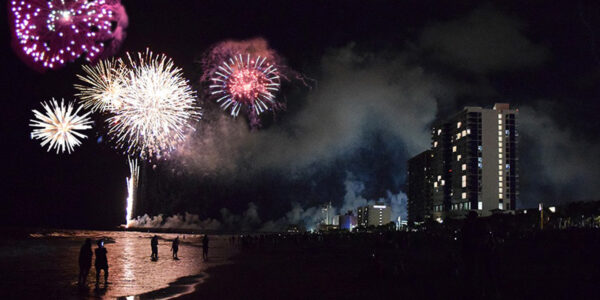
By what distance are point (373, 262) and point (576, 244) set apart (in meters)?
19.6

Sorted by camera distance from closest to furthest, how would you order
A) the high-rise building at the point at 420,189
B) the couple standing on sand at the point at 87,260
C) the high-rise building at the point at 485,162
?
the couple standing on sand at the point at 87,260
the high-rise building at the point at 485,162
the high-rise building at the point at 420,189

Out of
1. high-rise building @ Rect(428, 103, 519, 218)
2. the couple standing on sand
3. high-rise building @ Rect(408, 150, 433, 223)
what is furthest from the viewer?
high-rise building @ Rect(408, 150, 433, 223)

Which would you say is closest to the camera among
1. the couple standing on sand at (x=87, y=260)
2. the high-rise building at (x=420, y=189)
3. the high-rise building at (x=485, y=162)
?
the couple standing on sand at (x=87, y=260)

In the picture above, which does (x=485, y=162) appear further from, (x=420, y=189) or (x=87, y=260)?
(x=87, y=260)

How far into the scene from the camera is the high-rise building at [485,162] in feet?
417

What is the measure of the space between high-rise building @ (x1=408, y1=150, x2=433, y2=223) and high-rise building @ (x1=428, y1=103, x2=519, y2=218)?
30156 mm

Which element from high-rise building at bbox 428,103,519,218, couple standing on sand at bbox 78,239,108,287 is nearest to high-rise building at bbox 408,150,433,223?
high-rise building at bbox 428,103,519,218

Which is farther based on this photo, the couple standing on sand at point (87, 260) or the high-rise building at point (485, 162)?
the high-rise building at point (485, 162)

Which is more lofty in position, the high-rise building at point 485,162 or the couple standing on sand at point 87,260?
the high-rise building at point 485,162

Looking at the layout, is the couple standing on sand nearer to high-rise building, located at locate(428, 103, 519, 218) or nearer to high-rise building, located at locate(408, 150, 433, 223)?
high-rise building, located at locate(428, 103, 519, 218)

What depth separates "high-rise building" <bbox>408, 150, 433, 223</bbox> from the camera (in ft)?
563

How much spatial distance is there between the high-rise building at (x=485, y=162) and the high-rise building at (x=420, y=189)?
1187 inches

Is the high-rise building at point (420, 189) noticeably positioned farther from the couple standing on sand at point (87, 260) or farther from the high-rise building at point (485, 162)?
the couple standing on sand at point (87, 260)

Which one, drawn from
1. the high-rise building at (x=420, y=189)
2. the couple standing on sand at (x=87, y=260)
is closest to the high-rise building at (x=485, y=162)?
the high-rise building at (x=420, y=189)
